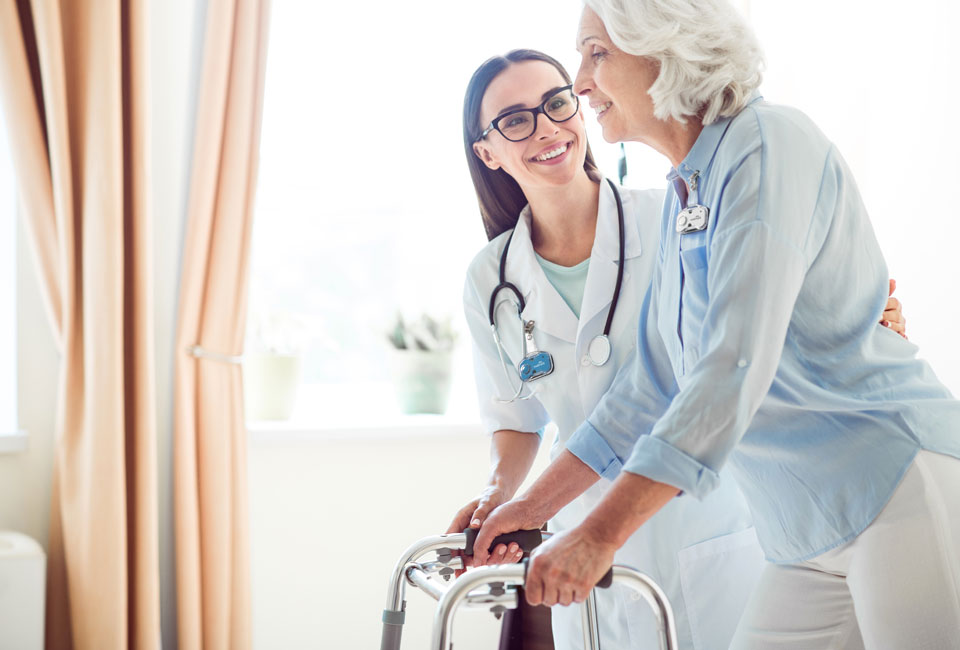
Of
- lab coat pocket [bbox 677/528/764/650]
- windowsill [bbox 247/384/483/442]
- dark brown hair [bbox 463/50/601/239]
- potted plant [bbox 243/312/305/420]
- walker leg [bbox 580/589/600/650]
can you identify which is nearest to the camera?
walker leg [bbox 580/589/600/650]

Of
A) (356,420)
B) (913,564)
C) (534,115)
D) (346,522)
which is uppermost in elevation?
(534,115)

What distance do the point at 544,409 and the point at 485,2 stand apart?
2.02 meters

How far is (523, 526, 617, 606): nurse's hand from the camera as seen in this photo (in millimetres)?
958

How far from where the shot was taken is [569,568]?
0.96 meters

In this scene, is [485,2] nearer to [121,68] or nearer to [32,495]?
[121,68]

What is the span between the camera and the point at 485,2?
3.23 meters

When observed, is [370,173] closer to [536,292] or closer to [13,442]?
[13,442]

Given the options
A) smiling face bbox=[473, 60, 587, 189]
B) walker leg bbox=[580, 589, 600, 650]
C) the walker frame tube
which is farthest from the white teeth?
walker leg bbox=[580, 589, 600, 650]

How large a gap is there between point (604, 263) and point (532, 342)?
21 centimetres

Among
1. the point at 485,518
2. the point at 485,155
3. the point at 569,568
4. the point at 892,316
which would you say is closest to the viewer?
the point at 569,568

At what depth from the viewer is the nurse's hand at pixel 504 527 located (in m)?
1.34

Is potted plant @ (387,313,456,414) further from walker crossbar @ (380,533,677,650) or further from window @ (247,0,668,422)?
walker crossbar @ (380,533,677,650)

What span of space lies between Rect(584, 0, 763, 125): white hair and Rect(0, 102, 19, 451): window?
2.15 metres

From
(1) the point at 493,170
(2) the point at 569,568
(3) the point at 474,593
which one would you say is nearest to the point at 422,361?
(1) the point at 493,170
